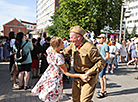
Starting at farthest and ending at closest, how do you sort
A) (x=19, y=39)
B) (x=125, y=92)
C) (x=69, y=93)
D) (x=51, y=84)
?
(x=125, y=92)
(x=69, y=93)
(x=19, y=39)
(x=51, y=84)

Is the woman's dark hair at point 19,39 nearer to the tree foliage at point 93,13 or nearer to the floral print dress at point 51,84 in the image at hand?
the floral print dress at point 51,84

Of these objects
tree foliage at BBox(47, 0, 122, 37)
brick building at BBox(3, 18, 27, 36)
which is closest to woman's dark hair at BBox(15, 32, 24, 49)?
tree foliage at BBox(47, 0, 122, 37)

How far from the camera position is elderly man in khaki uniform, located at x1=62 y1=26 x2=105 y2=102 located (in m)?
Answer: 2.77

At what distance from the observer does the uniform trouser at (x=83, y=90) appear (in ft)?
9.29

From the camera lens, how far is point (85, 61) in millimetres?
Result: 2832

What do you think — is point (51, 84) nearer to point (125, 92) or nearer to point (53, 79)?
point (53, 79)

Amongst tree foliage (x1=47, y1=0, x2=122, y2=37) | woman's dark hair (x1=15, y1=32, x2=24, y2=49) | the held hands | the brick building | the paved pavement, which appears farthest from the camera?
the brick building

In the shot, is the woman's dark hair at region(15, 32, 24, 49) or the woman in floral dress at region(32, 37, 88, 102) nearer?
the woman in floral dress at region(32, 37, 88, 102)

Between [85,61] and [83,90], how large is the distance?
540 mm

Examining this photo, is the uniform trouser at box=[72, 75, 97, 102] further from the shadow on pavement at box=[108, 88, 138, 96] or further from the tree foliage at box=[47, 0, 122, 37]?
the tree foliage at box=[47, 0, 122, 37]

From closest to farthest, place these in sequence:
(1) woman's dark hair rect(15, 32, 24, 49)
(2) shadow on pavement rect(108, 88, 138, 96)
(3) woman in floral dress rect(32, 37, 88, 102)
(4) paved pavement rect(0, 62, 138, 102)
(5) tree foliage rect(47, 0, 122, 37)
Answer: (3) woman in floral dress rect(32, 37, 88, 102), (4) paved pavement rect(0, 62, 138, 102), (1) woman's dark hair rect(15, 32, 24, 49), (2) shadow on pavement rect(108, 88, 138, 96), (5) tree foliage rect(47, 0, 122, 37)

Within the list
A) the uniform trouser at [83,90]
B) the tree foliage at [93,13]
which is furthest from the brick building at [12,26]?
the uniform trouser at [83,90]

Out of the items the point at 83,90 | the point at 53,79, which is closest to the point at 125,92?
the point at 83,90

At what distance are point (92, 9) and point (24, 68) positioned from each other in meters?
15.3
